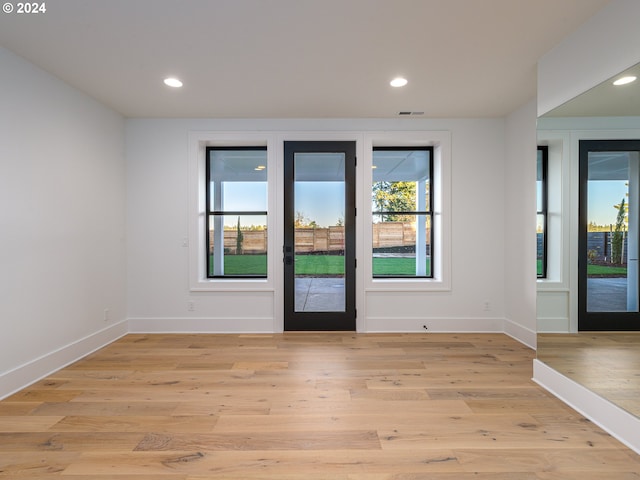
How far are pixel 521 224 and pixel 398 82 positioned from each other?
214 centimetres

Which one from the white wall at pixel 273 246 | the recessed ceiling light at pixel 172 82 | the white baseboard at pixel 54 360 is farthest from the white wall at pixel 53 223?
the recessed ceiling light at pixel 172 82

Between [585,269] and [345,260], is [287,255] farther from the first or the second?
[585,269]

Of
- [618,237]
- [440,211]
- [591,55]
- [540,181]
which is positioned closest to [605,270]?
[618,237]

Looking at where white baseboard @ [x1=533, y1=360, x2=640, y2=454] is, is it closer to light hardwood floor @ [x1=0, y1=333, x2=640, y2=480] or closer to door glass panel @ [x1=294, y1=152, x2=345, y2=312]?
light hardwood floor @ [x1=0, y1=333, x2=640, y2=480]

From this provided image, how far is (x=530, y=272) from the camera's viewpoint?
368 centimetres

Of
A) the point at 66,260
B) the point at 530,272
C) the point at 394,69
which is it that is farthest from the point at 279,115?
the point at 530,272

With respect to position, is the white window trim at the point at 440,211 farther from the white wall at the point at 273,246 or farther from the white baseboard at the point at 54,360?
the white baseboard at the point at 54,360

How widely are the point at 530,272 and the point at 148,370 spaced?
13.0 feet

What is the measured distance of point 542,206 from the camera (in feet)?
9.39

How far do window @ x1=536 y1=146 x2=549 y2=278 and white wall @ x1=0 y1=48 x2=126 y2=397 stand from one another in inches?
166

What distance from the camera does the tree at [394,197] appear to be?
4617 mm

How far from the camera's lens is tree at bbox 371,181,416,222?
4.62 metres

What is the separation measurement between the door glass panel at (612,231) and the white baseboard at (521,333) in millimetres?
1366

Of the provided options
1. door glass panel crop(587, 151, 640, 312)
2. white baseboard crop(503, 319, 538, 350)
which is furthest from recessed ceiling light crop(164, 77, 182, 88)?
white baseboard crop(503, 319, 538, 350)
